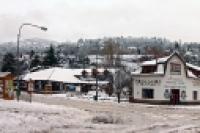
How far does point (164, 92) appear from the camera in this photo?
232ft

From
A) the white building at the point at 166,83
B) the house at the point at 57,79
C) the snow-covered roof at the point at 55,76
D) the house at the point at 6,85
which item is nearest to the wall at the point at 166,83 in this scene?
the white building at the point at 166,83

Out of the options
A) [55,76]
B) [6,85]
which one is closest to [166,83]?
[6,85]

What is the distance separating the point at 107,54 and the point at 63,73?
139 feet

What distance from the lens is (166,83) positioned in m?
71.0

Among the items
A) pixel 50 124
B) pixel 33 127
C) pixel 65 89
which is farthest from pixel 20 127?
pixel 65 89

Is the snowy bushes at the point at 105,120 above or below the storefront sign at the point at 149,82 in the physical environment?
below

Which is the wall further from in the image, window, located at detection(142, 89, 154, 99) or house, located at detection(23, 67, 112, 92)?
house, located at detection(23, 67, 112, 92)

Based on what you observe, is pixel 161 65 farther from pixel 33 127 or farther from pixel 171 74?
pixel 33 127

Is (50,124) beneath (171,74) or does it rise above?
beneath

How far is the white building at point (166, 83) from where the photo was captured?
70688 millimetres

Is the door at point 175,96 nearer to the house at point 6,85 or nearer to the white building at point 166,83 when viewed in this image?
the white building at point 166,83

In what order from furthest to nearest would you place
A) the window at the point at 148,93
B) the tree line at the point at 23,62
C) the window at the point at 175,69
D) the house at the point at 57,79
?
the tree line at the point at 23,62 < the house at the point at 57,79 < the window at the point at 175,69 < the window at the point at 148,93

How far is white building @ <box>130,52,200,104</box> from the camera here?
2783 inches

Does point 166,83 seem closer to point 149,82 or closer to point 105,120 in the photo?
point 149,82
